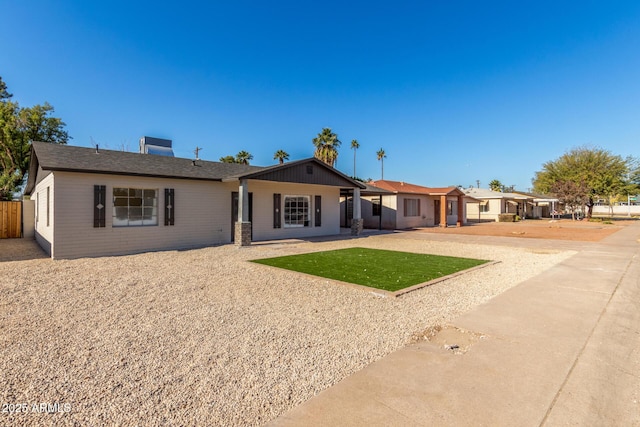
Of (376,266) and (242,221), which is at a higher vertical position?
(242,221)

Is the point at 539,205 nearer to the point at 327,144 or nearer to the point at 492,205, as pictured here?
the point at 492,205

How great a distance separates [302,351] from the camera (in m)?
3.61

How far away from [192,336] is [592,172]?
4590cm

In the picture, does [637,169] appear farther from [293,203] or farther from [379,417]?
[379,417]

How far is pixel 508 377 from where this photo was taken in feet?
9.91

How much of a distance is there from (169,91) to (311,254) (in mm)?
14533

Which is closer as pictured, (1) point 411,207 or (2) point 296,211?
(2) point 296,211

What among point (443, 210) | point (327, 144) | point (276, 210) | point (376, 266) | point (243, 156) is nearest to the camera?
point (376, 266)

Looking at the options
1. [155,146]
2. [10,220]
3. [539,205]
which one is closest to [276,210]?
[155,146]

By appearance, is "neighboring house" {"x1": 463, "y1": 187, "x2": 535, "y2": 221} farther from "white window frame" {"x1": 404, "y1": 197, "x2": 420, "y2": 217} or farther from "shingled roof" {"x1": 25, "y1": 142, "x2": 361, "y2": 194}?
"shingled roof" {"x1": 25, "y1": 142, "x2": 361, "y2": 194}

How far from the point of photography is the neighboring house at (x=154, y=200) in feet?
32.8

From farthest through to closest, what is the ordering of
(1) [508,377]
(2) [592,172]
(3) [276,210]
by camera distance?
(2) [592,172], (3) [276,210], (1) [508,377]

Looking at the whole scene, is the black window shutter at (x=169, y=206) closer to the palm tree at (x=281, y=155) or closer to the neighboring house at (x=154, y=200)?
the neighboring house at (x=154, y=200)

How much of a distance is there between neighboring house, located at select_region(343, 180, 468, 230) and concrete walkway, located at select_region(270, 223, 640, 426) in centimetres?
1689
